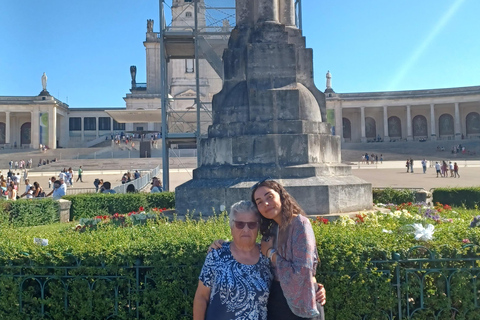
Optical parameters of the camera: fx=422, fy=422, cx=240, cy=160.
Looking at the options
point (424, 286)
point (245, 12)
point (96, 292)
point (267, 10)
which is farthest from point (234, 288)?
point (245, 12)

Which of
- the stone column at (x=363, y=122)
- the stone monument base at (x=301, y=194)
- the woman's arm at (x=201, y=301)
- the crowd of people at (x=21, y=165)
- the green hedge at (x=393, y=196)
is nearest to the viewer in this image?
the woman's arm at (x=201, y=301)

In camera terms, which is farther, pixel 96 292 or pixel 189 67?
pixel 189 67

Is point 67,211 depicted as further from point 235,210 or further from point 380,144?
point 380,144

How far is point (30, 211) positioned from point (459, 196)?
38.9ft

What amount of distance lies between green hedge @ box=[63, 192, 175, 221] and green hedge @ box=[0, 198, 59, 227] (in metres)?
0.95

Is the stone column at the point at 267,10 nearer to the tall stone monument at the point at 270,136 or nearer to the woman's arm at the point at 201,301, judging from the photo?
the tall stone monument at the point at 270,136

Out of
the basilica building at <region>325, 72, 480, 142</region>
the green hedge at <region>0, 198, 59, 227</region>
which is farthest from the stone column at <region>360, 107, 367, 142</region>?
the green hedge at <region>0, 198, 59, 227</region>

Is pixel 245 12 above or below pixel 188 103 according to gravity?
below

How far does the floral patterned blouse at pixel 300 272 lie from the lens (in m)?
2.59

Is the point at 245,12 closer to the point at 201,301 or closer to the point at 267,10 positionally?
the point at 267,10

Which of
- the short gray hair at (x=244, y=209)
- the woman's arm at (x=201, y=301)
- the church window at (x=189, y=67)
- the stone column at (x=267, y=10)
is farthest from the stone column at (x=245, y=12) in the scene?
the church window at (x=189, y=67)

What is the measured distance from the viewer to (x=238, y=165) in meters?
7.82

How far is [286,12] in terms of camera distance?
910 cm

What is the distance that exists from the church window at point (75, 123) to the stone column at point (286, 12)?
7185 cm
